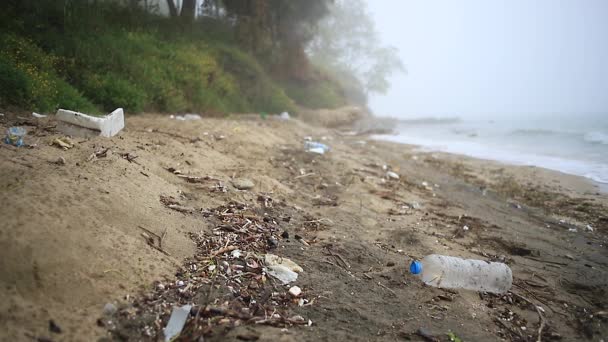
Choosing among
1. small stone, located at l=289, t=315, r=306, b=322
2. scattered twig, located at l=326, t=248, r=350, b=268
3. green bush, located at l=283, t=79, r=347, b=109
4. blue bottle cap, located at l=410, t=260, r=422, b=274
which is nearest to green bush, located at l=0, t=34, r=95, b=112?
scattered twig, located at l=326, t=248, r=350, b=268

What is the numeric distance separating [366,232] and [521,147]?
12562mm

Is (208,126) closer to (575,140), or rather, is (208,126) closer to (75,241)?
(75,241)

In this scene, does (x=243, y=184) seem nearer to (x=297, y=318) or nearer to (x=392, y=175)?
(x=297, y=318)

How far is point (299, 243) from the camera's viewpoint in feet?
10.2

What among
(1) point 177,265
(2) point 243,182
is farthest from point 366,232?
(1) point 177,265

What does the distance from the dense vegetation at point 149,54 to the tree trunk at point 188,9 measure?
0.04 meters

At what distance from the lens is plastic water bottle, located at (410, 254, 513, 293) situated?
9.48 ft

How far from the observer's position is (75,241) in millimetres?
2023

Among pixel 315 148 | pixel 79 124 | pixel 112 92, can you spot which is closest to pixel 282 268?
pixel 79 124

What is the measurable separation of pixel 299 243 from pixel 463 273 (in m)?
1.61

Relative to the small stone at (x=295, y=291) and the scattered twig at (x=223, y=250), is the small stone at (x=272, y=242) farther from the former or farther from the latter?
the small stone at (x=295, y=291)

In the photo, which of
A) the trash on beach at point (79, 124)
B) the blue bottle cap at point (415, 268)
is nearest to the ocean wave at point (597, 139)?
the blue bottle cap at point (415, 268)

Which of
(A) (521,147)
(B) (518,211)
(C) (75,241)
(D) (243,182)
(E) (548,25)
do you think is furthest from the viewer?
(E) (548,25)

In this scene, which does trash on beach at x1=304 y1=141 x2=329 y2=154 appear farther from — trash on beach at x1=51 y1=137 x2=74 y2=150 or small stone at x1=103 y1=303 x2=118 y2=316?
small stone at x1=103 y1=303 x2=118 y2=316
